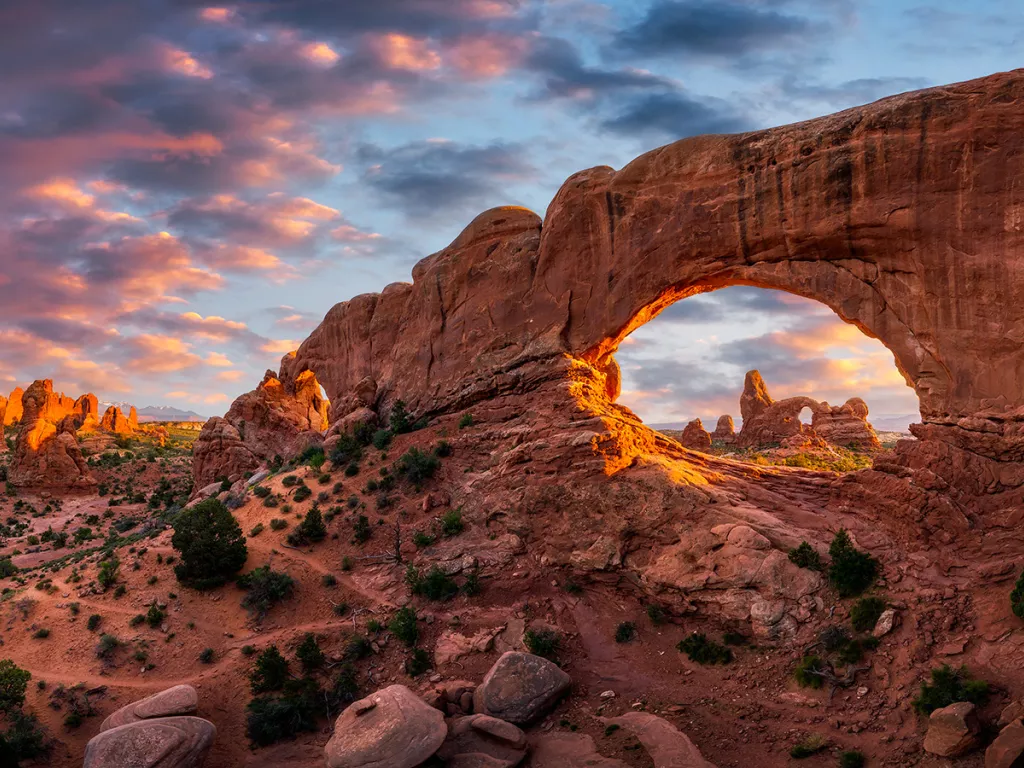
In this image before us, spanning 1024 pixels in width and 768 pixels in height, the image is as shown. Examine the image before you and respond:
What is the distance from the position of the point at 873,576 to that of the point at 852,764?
772 cm

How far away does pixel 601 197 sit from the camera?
1371 inches

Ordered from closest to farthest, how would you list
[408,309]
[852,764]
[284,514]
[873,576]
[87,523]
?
[852,764]
[873,576]
[284,514]
[408,309]
[87,523]

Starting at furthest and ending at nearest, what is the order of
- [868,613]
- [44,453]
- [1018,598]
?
[44,453], [868,613], [1018,598]

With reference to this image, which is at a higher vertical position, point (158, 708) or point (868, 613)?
point (868, 613)

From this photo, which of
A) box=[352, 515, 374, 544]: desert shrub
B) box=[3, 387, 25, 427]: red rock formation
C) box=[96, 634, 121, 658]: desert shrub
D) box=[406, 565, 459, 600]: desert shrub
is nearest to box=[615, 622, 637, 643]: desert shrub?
box=[406, 565, 459, 600]: desert shrub

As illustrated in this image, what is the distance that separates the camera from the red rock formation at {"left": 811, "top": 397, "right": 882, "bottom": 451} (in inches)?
2357

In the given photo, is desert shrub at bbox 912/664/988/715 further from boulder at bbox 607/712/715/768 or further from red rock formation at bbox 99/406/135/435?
red rock formation at bbox 99/406/135/435

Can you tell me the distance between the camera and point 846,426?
198ft

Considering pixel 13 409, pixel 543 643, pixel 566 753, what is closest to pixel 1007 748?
pixel 566 753

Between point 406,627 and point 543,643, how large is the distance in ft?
20.8

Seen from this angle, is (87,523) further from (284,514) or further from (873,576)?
(873,576)

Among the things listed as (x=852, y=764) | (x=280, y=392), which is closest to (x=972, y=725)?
(x=852, y=764)

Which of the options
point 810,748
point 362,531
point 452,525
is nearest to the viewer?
point 810,748

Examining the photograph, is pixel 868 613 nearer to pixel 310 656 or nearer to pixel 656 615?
pixel 656 615
